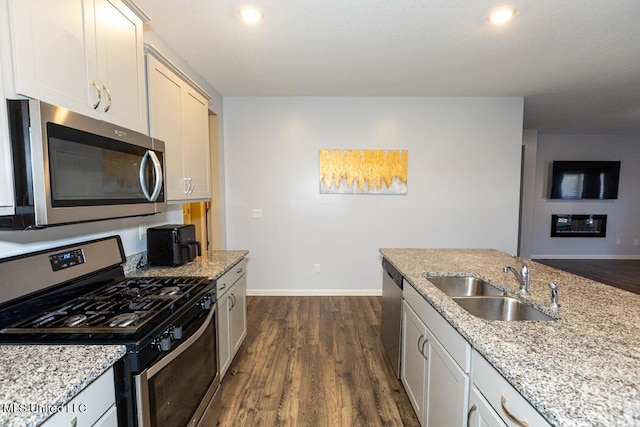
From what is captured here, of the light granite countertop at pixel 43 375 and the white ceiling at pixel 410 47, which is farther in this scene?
the white ceiling at pixel 410 47

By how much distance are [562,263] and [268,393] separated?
21.5 feet

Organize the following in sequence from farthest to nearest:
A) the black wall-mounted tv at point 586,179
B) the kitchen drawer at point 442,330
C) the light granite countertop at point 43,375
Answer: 1. the black wall-mounted tv at point 586,179
2. the kitchen drawer at point 442,330
3. the light granite countertop at point 43,375

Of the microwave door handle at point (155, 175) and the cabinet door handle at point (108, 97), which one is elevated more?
the cabinet door handle at point (108, 97)

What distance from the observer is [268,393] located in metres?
2.03

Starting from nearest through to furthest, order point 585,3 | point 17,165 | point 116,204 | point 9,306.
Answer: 1. point 17,165
2. point 9,306
3. point 116,204
4. point 585,3

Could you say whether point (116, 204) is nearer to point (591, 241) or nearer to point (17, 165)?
point (17, 165)

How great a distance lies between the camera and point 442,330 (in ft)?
4.41

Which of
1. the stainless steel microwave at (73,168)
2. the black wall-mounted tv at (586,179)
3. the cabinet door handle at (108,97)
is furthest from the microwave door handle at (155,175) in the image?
the black wall-mounted tv at (586,179)

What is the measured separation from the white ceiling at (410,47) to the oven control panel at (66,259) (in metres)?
1.64

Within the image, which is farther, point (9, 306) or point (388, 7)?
point (388, 7)

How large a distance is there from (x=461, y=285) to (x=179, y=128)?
222cm

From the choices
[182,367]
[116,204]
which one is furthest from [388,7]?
[182,367]

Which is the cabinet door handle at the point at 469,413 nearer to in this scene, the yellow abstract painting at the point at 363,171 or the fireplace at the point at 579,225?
the yellow abstract painting at the point at 363,171

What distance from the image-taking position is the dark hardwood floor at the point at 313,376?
1.83 meters
